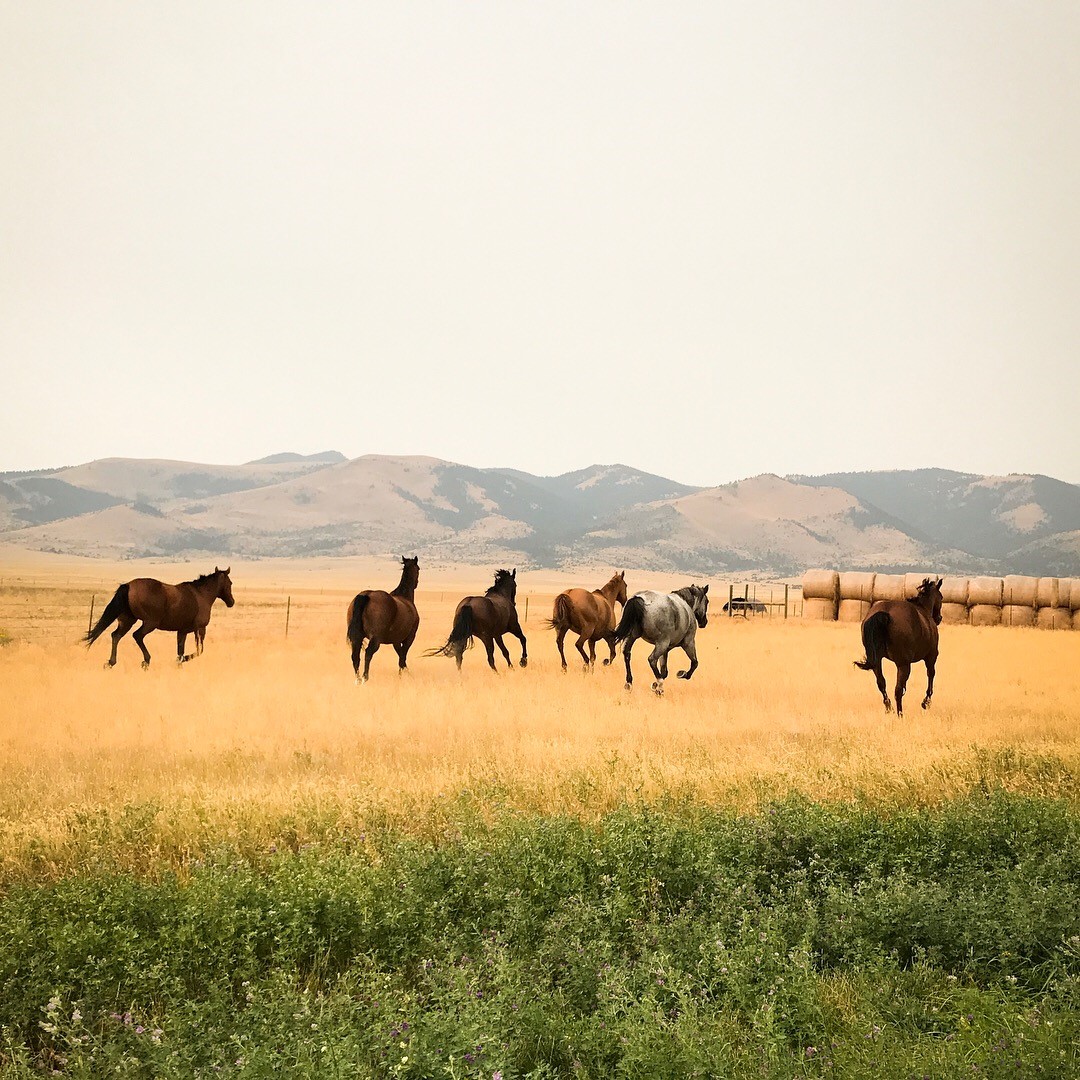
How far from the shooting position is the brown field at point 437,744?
336 inches

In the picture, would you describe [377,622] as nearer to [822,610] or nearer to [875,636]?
[875,636]

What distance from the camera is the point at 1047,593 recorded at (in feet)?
125

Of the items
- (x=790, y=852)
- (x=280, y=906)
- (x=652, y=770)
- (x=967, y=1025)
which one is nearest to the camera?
(x=967, y=1025)

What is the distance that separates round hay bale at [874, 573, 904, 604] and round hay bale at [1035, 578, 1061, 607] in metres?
5.64

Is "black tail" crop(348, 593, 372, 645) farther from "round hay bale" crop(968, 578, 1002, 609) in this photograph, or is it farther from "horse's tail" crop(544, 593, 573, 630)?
"round hay bale" crop(968, 578, 1002, 609)

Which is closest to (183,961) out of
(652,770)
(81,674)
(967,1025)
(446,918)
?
(446,918)

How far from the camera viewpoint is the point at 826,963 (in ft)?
20.3

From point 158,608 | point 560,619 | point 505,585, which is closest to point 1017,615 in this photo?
point 560,619

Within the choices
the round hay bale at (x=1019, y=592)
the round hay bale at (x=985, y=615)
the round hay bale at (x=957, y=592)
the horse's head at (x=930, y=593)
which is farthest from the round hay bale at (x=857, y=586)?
the horse's head at (x=930, y=593)

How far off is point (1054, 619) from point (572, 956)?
39063 mm

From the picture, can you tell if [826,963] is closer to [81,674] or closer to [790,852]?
[790,852]

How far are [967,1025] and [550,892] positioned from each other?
3.13m

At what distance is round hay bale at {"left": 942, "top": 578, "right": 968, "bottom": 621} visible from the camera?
40250mm

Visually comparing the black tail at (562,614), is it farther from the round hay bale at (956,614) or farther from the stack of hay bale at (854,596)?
the round hay bale at (956,614)
